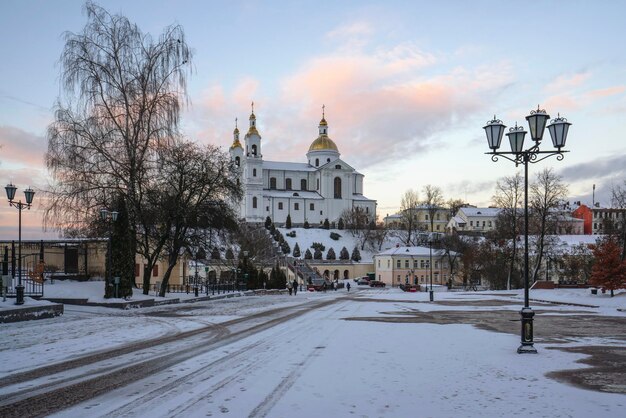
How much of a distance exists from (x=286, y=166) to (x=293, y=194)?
11.3m

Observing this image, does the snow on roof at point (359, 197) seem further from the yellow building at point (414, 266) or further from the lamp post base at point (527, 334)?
the lamp post base at point (527, 334)

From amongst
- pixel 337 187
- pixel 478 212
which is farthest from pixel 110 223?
pixel 478 212

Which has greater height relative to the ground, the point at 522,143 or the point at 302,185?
the point at 302,185

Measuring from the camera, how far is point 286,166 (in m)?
148

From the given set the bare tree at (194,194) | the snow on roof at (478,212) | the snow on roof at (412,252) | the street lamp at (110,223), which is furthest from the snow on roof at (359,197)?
the street lamp at (110,223)

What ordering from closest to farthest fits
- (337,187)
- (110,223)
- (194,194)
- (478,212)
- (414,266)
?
(110,223)
(194,194)
(414,266)
(337,187)
(478,212)

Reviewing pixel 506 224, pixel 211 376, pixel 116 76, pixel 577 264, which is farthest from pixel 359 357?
pixel 577 264

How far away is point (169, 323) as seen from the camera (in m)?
19.8

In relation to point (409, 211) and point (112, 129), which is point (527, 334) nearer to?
point (112, 129)

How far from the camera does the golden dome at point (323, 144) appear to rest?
480 feet

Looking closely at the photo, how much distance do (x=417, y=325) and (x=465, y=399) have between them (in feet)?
38.4

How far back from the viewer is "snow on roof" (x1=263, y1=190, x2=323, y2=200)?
452 feet

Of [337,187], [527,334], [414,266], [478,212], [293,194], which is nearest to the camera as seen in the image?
[527,334]

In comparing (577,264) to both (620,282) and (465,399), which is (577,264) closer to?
(620,282)
